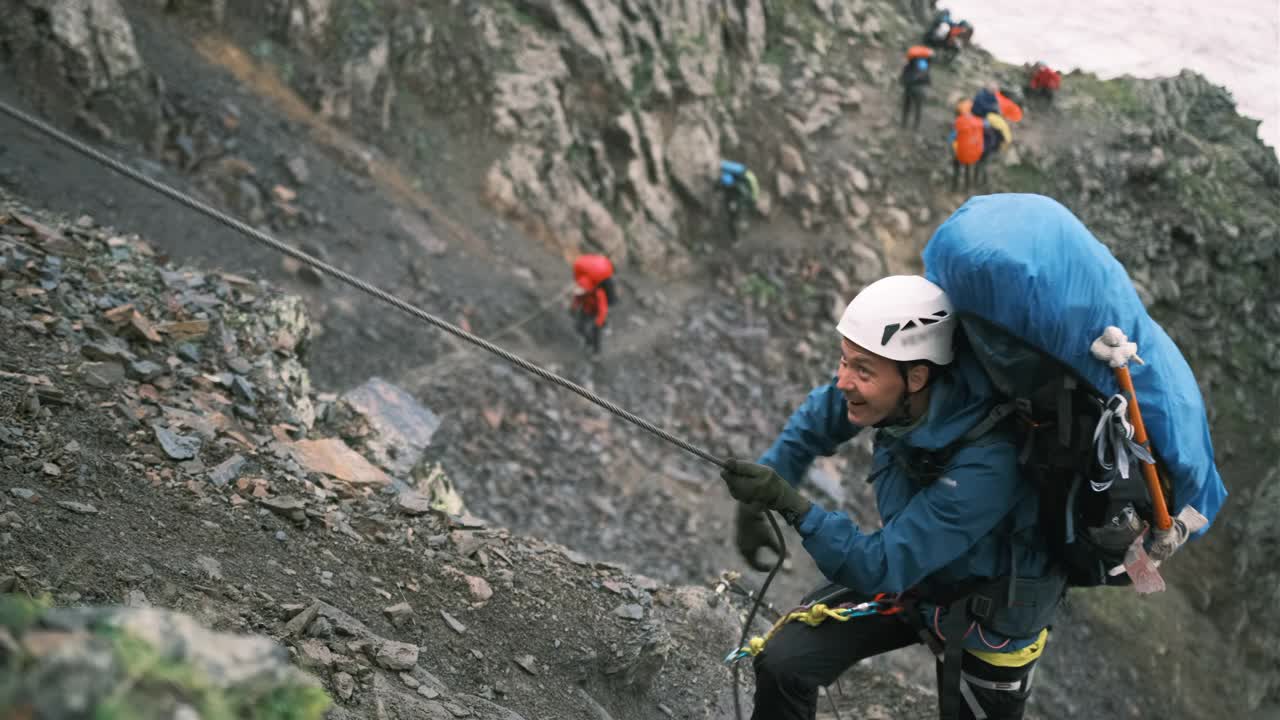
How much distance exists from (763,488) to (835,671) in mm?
850

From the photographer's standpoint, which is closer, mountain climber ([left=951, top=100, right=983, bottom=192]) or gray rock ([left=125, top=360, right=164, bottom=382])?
gray rock ([left=125, top=360, right=164, bottom=382])

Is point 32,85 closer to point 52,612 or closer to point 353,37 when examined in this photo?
point 353,37

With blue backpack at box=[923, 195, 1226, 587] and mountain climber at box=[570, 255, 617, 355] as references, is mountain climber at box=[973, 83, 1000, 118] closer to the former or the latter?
mountain climber at box=[570, 255, 617, 355]

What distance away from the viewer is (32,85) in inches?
411

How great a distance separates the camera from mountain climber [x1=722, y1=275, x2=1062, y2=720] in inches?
130

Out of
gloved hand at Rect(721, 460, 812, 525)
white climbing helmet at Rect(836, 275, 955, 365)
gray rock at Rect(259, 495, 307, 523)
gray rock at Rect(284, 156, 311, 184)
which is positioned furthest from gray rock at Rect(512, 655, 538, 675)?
gray rock at Rect(284, 156, 311, 184)

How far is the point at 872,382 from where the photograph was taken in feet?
11.7

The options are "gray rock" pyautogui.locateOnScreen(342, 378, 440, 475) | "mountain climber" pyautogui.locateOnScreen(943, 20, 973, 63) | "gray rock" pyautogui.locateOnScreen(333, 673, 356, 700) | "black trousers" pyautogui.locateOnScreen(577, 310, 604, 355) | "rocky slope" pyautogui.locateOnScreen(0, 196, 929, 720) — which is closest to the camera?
"gray rock" pyautogui.locateOnScreen(333, 673, 356, 700)

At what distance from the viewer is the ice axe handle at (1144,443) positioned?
3174 millimetres

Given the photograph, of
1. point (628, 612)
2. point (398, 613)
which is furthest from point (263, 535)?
point (628, 612)

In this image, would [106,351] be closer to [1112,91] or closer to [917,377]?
[917,377]

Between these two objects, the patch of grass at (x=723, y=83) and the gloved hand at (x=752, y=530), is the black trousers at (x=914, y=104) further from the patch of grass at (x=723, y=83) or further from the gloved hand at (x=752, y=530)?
the gloved hand at (x=752, y=530)

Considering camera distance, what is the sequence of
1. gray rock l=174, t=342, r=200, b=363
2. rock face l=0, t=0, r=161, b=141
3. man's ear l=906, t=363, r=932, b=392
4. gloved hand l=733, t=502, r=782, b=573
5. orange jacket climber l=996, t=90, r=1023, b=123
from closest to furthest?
man's ear l=906, t=363, r=932, b=392 → gloved hand l=733, t=502, r=782, b=573 → gray rock l=174, t=342, r=200, b=363 → rock face l=0, t=0, r=161, b=141 → orange jacket climber l=996, t=90, r=1023, b=123

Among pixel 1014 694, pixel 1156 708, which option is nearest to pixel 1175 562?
pixel 1156 708
